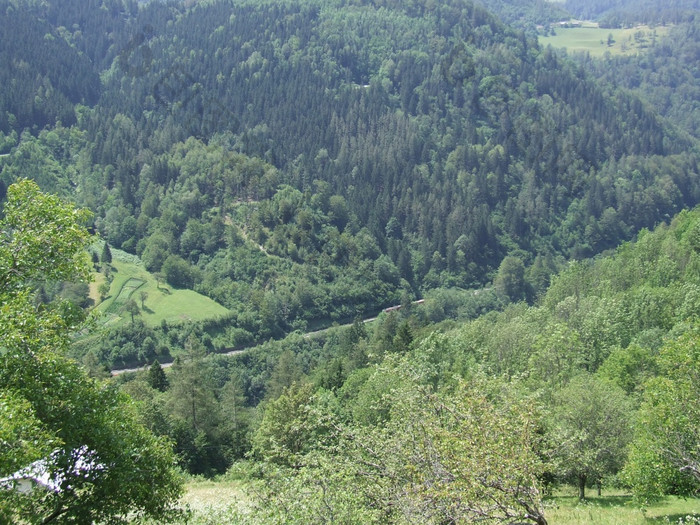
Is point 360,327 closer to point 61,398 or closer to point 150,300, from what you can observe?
point 150,300

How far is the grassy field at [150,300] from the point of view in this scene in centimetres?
13350

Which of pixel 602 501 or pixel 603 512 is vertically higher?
pixel 603 512

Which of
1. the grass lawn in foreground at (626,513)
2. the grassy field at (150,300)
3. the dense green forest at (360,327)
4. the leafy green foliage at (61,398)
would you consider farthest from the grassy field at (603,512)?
the grassy field at (150,300)

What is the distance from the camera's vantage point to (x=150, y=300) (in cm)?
14062

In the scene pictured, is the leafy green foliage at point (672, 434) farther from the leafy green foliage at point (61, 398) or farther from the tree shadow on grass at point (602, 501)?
the leafy green foliage at point (61, 398)

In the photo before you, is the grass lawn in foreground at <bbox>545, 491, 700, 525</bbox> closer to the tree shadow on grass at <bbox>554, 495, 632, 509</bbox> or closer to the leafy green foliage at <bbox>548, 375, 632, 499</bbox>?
the tree shadow on grass at <bbox>554, 495, 632, 509</bbox>

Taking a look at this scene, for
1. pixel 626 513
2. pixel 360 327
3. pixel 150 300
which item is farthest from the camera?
pixel 150 300

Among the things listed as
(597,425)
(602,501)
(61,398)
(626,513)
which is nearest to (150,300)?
(597,425)

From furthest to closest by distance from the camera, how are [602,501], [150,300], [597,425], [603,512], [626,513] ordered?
[150,300], [597,425], [602,501], [603,512], [626,513]

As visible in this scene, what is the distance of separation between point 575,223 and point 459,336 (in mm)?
140186

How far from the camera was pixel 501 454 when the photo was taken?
16.0 metres

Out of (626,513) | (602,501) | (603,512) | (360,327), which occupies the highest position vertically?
(626,513)

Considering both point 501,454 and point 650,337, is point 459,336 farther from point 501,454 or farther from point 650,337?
point 501,454

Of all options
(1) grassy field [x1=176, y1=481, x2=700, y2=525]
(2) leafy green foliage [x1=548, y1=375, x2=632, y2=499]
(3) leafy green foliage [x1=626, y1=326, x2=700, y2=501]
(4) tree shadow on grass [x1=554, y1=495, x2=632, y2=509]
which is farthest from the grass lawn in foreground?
Answer: (2) leafy green foliage [x1=548, y1=375, x2=632, y2=499]
